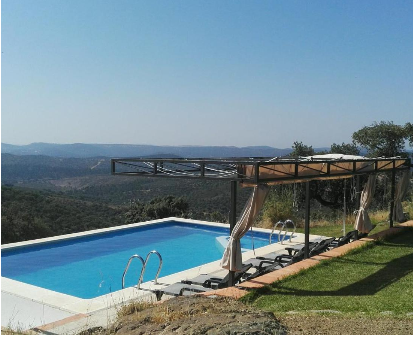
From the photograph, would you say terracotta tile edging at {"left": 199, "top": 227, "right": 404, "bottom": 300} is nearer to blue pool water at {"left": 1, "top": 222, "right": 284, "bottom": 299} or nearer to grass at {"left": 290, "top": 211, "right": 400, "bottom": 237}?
blue pool water at {"left": 1, "top": 222, "right": 284, "bottom": 299}

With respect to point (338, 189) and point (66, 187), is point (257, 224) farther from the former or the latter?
point (66, 187)

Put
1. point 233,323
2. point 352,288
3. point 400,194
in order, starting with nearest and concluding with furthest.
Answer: point 233,323
point 352,288
point 400,194

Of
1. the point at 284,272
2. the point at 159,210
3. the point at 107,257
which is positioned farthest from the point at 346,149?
the point at 284,272

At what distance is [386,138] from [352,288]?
15421mm

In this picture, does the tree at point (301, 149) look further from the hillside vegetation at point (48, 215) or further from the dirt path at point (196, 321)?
the dirt path at point (196, 321)

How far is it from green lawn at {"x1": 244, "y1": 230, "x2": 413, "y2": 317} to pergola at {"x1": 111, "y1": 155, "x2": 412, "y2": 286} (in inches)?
45.5

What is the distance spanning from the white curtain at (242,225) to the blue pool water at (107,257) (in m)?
3.32

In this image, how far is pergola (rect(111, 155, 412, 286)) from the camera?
24.4ft

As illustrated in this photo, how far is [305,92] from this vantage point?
2117 centimetres

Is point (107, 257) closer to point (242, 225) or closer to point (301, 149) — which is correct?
point (242, 225)

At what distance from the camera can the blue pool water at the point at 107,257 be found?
10277 millimetres

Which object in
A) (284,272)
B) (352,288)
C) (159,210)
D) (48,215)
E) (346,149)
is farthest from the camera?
(346,149)

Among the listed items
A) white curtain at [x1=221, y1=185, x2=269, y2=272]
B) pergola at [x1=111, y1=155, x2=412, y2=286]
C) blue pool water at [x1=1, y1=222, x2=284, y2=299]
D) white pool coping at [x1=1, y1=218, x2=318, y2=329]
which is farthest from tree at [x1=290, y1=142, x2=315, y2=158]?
white curtain at [x1=221, y1=185, x2=269, y2=272]

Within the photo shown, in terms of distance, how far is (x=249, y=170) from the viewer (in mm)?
7492
